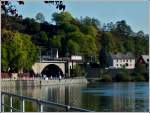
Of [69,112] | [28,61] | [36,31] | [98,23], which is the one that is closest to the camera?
[69,112]

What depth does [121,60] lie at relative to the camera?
287 ft

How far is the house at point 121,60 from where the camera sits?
85.3 meters

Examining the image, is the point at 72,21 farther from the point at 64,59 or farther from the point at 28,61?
the point at 28,61

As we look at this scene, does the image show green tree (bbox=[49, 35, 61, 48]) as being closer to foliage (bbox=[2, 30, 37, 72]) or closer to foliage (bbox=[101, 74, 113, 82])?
foliage (bbox=[101, 74, 113, 82])

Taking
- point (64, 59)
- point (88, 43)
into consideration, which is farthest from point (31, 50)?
point (88, 43)

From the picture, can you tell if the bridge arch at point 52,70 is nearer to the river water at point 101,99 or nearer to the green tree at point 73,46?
the green tree at point 73,46

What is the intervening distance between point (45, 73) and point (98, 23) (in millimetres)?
24705

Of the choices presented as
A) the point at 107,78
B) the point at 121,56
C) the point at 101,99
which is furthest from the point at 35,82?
the point at 121,56

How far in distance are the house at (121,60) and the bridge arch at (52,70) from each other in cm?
1235

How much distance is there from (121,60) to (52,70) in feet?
51.2

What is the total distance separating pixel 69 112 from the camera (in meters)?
4.91

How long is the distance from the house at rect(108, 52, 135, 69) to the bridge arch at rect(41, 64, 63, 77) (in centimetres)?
1235

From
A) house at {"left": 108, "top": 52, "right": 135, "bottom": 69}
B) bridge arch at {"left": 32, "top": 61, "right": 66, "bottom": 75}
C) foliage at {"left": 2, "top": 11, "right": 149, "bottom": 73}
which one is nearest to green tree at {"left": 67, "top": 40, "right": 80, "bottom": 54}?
foliage at {"left": 2, "top": 11, "right": 149, "bottom": 73}

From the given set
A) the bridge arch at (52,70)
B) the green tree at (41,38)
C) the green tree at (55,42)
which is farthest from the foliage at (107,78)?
the green tree at (41,38)
